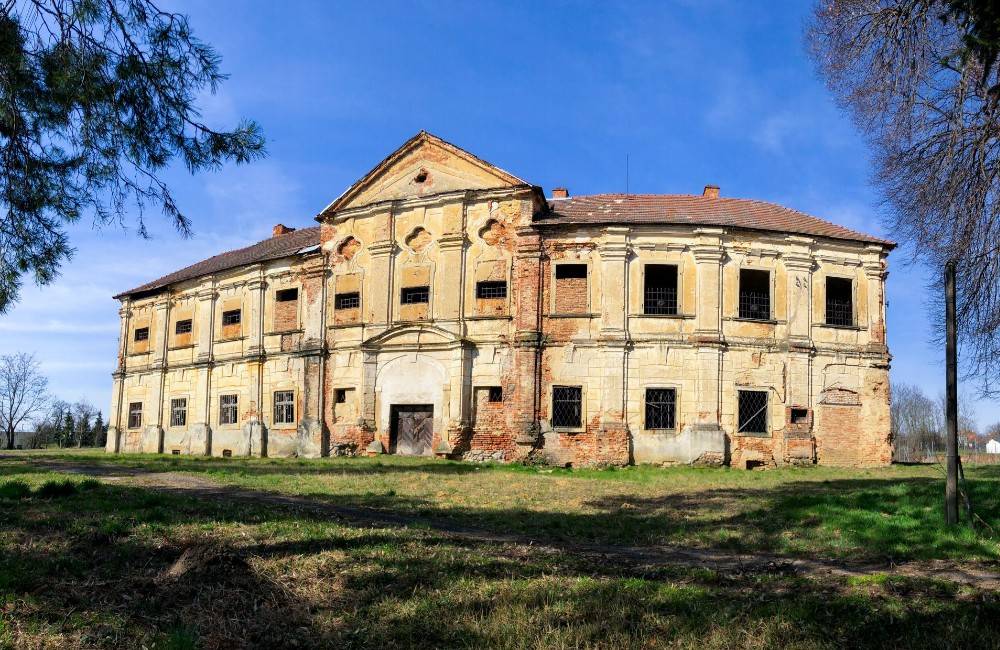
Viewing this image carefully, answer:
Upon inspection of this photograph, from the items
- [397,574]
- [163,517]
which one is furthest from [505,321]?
[397,574]

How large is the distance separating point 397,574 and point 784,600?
314 centimetres

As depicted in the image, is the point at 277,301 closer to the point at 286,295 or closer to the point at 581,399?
the point at 286,295

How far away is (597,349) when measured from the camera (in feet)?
75.2

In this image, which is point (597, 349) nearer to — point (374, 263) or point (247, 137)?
point (374, 263)

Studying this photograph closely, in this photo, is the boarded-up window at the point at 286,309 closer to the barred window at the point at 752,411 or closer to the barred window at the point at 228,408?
the barred window at the point at 228,408

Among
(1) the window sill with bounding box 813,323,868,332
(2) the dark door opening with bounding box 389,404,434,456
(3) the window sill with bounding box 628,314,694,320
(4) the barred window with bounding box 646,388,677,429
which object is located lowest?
(2) the dark door opening with bounding box 389,404,434,456

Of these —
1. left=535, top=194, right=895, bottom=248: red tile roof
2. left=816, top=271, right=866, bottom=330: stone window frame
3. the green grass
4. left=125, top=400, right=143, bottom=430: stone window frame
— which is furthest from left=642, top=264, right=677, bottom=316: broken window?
left=125, top=400, right=143, bottom=430: stone window frame

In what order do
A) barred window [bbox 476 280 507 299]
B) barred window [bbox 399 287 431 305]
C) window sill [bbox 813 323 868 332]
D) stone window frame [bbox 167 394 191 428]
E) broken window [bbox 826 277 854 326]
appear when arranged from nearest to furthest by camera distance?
1. window sill [bbox 813 323 868 332]
2. barred window [bbox 476 280 507 299]
3. broken window [bbox 826 277 854 326]
4. barred window [bbox 399 287 431 305]
5. stone window frame [bbox 167 394 191 428]

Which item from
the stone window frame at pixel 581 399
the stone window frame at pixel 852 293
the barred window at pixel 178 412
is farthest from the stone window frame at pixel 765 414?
the barred window at pixel 178 412

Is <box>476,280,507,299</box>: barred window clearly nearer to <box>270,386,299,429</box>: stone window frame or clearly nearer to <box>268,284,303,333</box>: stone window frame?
<box>268,284,303,333</box>: stone window frame

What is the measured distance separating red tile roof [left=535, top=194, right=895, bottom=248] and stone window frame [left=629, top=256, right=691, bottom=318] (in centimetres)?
116

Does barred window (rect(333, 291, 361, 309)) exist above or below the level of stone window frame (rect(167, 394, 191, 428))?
above

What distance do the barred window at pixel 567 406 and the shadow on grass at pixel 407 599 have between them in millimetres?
14762

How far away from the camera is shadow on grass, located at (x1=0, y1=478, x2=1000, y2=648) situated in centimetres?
529
